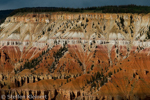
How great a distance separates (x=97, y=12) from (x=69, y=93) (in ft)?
184

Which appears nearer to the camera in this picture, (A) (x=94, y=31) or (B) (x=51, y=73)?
(B) (x=51, y=73)

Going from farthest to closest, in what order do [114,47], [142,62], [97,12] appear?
[97,12] → [114,47] → [142,62]

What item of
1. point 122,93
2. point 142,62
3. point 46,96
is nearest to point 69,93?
point 46,96

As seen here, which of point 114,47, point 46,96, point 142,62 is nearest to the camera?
point 46,96

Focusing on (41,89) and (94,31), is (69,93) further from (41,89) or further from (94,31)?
(94,31)

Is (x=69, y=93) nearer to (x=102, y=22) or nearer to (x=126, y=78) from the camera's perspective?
(x=126, y=78)

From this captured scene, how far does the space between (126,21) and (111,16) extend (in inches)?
227

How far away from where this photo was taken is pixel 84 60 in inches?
7106

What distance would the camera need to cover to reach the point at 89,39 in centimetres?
18825

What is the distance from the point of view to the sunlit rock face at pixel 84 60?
148 m

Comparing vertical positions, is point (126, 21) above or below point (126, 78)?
above

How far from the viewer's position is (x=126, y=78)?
14912 cm

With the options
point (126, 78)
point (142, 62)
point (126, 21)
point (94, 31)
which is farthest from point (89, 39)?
point (126, 78)

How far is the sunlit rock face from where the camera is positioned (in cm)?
14800
